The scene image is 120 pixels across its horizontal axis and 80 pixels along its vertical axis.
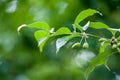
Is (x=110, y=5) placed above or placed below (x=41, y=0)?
below

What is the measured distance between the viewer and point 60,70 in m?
1.58

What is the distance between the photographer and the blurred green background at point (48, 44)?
156 cm

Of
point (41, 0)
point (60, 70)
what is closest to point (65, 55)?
point (60, 70)

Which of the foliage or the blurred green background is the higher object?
the foliage

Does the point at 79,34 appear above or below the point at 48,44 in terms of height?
above

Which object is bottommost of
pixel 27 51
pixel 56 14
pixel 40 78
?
pixel 40 78

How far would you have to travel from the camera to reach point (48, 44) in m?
1.70

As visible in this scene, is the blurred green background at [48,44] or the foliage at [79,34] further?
the blurred green background at [48,44]

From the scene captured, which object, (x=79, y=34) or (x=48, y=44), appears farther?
(x=48, y=44)

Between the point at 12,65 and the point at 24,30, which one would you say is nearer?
the point at 24,30

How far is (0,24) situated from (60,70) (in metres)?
0.31

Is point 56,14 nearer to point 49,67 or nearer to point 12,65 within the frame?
point 49,67

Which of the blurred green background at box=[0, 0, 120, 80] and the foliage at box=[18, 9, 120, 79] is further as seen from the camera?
the blurred green background at box=[0, 0, 120, 80]

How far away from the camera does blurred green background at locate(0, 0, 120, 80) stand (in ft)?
5.10
